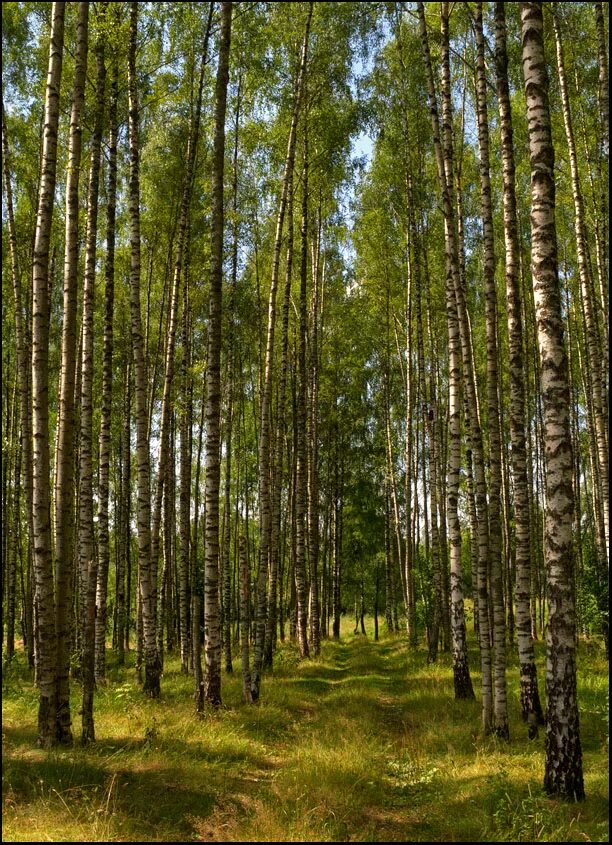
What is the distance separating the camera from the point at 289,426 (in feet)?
81.9

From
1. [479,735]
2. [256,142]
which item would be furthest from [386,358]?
[479,735]

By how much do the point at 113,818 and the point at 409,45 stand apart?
17015 mm

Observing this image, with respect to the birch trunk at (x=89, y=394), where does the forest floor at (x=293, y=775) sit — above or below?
below

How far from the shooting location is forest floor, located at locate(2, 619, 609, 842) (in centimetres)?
520

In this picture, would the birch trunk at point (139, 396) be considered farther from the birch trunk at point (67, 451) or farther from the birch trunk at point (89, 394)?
the birch trunk at point (67, 451)

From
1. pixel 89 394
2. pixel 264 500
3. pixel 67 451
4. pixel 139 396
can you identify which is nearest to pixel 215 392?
pixel 139 396

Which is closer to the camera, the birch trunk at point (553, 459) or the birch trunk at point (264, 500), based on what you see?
the birch trunk at point (553, 459)

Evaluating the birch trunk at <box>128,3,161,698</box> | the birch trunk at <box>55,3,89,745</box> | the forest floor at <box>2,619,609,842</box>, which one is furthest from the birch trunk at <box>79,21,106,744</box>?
the forest floor at <box>2,619,609,842</box>

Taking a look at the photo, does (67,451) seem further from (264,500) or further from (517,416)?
(517,416)

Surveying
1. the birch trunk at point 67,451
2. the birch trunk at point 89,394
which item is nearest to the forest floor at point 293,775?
the birch trunk at point 67,451

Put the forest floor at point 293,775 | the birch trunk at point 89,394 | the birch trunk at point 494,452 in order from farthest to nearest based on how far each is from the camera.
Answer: the birch trunk at point 89,394 < the birch trunk at point 494,452 < the forest floor at point 293,775

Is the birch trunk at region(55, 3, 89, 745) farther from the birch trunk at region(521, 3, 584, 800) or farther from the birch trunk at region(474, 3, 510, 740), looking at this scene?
the birch trunk at region(474, 3, 510, 740)

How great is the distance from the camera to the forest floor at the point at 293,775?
520cm

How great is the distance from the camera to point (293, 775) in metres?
6.77
